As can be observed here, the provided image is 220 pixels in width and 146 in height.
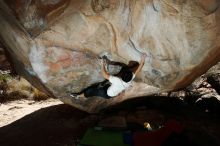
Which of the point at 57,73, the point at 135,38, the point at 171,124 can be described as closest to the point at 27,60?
the point at 57,73

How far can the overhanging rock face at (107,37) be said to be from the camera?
204 inches

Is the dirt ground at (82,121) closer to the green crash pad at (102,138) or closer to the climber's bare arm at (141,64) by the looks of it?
the green crash pad at (102,138)

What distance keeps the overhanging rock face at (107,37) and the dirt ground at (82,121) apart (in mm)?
1060

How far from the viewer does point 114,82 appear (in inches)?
238

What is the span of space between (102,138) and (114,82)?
0.98 m

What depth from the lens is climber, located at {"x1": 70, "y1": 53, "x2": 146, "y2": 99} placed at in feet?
19.5

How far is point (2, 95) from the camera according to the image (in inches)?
364

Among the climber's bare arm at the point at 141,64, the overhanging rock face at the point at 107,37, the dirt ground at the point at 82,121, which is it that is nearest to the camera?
the overhanging rock face at the point at 107,37

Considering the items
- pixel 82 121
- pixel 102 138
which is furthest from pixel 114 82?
pixel 82 121

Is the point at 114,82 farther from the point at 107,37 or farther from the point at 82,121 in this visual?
the point at 82,121

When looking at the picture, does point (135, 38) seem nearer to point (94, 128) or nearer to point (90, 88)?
point (90, 88)

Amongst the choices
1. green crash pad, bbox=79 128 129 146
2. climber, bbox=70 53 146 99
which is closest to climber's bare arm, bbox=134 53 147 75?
climber, bbox=70 53 146 99

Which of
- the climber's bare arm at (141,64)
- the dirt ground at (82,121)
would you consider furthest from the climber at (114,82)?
the dirt ground at (82,121)

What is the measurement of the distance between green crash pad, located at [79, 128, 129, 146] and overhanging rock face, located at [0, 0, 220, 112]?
2.97ft
